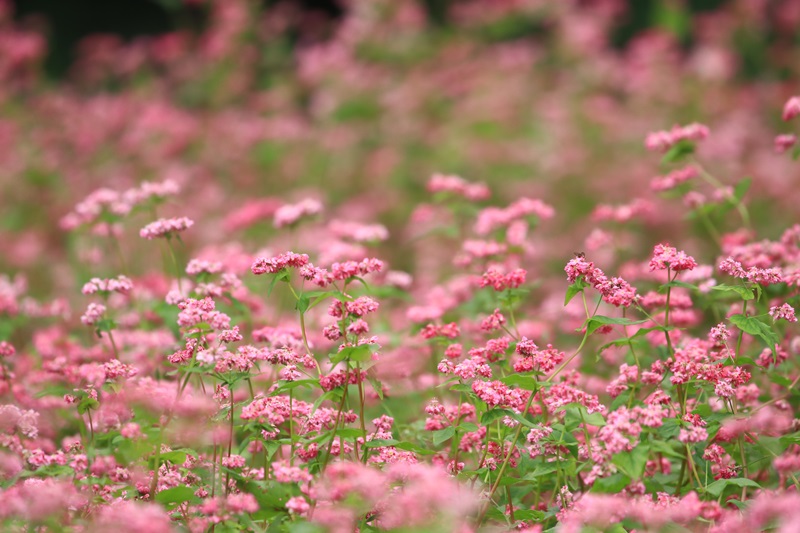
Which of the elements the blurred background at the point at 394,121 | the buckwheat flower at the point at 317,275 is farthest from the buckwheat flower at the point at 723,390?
the blurred background at the point at 394,121

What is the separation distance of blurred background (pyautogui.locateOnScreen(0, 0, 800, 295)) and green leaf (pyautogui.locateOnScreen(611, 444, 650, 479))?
3.34 metres

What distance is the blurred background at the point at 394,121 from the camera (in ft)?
19.3

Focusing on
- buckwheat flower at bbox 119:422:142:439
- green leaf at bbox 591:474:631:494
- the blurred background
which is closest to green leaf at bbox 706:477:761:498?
green leaf at bbox 591:474:631:494

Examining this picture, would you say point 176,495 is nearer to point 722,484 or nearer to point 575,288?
point 575,288

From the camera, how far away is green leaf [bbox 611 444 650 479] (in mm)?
1861

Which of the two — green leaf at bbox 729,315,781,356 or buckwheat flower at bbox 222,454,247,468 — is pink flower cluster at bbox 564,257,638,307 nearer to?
green leaf at bbox 729,315,781,356

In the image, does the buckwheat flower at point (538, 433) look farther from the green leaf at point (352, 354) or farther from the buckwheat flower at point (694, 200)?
the buckwheat flower at point (694, 200)

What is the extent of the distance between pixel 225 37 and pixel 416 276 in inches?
119

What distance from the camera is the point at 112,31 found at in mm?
9930

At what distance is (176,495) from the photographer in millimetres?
2125

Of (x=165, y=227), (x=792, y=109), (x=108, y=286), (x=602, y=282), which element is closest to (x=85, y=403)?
(x=108, y=286)

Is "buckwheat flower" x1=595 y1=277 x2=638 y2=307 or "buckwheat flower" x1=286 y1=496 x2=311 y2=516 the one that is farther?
"buckwheat flower" x1=595 y1=277 x2=638 y2=307

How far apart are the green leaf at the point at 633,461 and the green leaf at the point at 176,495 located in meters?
1.00

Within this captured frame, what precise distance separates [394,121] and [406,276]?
3405 millimetres
